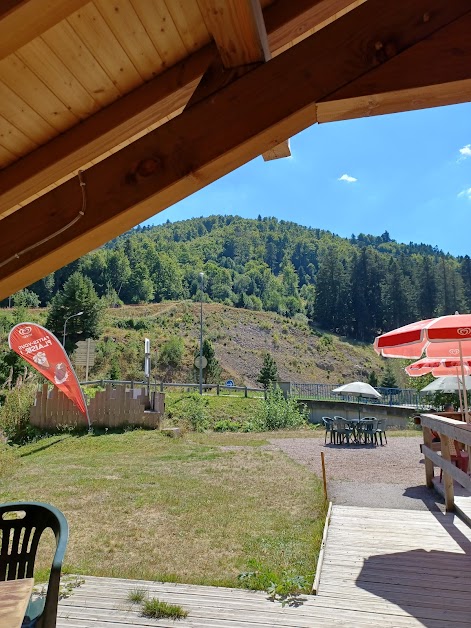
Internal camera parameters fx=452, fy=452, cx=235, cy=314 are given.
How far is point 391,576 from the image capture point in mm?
3295

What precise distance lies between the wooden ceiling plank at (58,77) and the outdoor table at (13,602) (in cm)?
180

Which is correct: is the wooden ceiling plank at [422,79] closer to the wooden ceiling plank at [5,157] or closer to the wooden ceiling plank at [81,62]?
the wooden ceiling plank at [81,62]

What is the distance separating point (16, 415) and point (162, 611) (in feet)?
34.9

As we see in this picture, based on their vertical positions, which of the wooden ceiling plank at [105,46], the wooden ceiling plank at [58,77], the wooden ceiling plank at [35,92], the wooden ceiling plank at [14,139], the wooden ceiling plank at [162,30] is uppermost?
the wooden ceiling plank at [162,30]

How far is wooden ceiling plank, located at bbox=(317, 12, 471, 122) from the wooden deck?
2.77 m

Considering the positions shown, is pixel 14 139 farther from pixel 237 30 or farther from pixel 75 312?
pixel 75 312

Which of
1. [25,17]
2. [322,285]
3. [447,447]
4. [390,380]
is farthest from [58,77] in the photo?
[322,285]

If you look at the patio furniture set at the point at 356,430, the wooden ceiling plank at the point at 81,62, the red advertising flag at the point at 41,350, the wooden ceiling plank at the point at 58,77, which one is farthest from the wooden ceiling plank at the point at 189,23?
the patio furniture set at the point at 356,430

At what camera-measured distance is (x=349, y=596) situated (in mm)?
3002

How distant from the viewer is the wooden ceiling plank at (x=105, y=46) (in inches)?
62.7

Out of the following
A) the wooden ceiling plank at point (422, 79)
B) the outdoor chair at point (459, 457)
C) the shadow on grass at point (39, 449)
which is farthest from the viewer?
the shadow on grass at point (39, 449)

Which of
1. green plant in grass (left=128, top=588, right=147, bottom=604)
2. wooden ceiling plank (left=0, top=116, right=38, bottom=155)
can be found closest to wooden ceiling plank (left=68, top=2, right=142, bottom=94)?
wooden ceiling plank (left=0, top=116, right=38, bottom=155)

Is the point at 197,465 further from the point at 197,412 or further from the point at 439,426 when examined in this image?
the point at 197,412

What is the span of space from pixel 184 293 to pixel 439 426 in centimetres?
8582
